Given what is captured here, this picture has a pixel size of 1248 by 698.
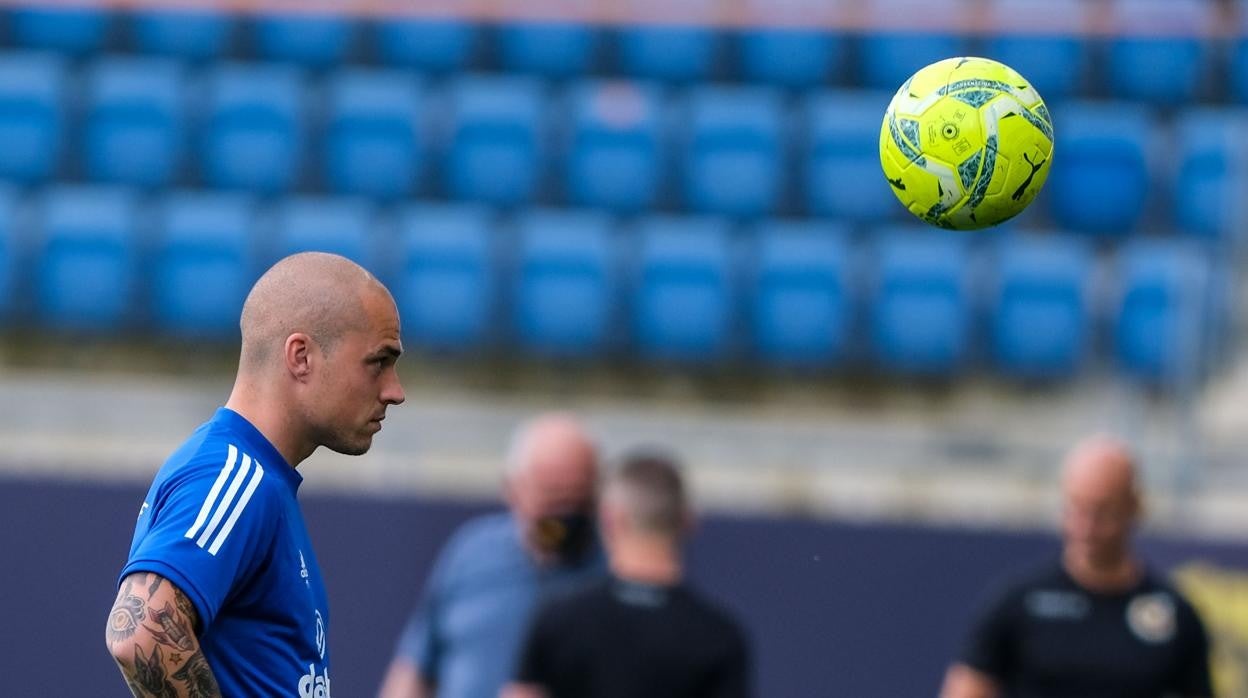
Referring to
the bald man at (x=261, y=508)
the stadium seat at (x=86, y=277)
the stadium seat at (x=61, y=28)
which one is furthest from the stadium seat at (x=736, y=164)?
the bald man at (x=261, y=508)

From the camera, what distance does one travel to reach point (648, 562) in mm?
5566

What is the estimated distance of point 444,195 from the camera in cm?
1127

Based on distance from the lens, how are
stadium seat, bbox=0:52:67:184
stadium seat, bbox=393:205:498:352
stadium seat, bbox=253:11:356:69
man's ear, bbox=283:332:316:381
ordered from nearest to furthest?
man's ear, bbox=283:332:316:381 → stadium seat, bbox=393:205:498:352 → stadium seat, bbox=0:52:67:184 → stadium seat, bbox=253:11:356:69

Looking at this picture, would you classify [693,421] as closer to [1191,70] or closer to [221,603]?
[1191,70]

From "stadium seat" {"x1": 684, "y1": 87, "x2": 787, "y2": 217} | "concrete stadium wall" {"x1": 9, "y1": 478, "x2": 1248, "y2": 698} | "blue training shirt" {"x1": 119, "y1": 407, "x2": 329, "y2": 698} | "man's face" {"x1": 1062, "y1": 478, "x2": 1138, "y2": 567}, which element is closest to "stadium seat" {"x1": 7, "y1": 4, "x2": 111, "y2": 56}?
"stadium seat" {"x1": 684, "y1": 87, "x2": 787, "y2": 217}

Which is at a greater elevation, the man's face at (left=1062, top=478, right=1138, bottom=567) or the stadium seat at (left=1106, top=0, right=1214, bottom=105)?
the stadium seat at (left=1106, top=0, right=1214, bottom=105)

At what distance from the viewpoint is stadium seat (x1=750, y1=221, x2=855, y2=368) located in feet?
33.1

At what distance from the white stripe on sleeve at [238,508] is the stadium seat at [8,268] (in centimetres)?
746

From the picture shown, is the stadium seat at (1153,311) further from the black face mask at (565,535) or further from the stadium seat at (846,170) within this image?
the black face mask at (565,535)

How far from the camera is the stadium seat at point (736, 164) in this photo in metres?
11.0

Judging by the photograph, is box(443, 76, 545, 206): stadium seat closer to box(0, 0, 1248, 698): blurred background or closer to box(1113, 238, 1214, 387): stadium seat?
box(0, 0, 1248, 698): blurred background

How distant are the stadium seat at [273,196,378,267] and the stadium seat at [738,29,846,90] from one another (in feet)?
9.61

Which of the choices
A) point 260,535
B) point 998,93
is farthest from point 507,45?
point 260,535

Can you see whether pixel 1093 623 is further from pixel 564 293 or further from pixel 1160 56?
pixel 1160 56
